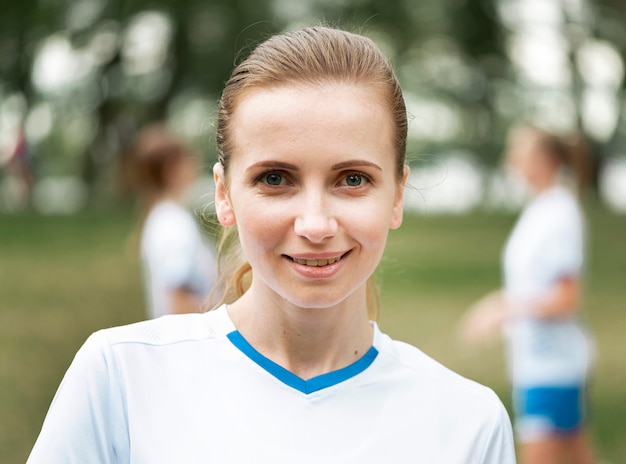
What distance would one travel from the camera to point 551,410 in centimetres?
541

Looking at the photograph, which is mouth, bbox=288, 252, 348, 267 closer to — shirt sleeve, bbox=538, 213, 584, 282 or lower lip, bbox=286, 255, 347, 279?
lower lip, bbox=286, 255, 347, 279

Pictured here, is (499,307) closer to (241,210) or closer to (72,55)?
(241,210)

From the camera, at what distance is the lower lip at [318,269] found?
191cm

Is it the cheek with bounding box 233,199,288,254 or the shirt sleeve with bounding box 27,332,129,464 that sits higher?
the cheek with bounding box 233,199,288,254

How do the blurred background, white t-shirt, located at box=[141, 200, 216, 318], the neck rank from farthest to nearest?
1. the blurred background
2. white t-shirt, located at box=[141, 200, 216, 318]
3. the neck

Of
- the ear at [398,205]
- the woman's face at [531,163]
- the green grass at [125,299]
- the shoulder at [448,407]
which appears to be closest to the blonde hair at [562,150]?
the woman's face at [531,163]

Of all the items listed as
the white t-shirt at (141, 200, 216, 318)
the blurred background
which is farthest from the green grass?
the white t-shirt at (141, 200, 216, 318)

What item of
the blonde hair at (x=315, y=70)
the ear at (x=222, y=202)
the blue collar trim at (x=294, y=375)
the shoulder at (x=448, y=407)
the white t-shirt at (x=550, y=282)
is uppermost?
the blonde hair at (x=315, y=70)

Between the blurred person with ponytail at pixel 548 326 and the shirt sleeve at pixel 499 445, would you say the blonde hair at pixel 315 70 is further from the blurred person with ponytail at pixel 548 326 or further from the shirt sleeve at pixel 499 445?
the blurred person with ponytail at pixel 548 326

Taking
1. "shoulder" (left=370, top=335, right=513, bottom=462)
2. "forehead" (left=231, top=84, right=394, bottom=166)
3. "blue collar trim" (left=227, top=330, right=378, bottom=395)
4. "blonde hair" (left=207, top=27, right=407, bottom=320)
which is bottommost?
"shoulder" (left=370, top=335, right=513, bottom=462)

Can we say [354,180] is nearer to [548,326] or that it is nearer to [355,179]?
[355,179]

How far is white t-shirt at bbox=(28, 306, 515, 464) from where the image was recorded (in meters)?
1.88

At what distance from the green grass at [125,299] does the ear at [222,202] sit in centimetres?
81

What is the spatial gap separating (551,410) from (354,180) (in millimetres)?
3856
